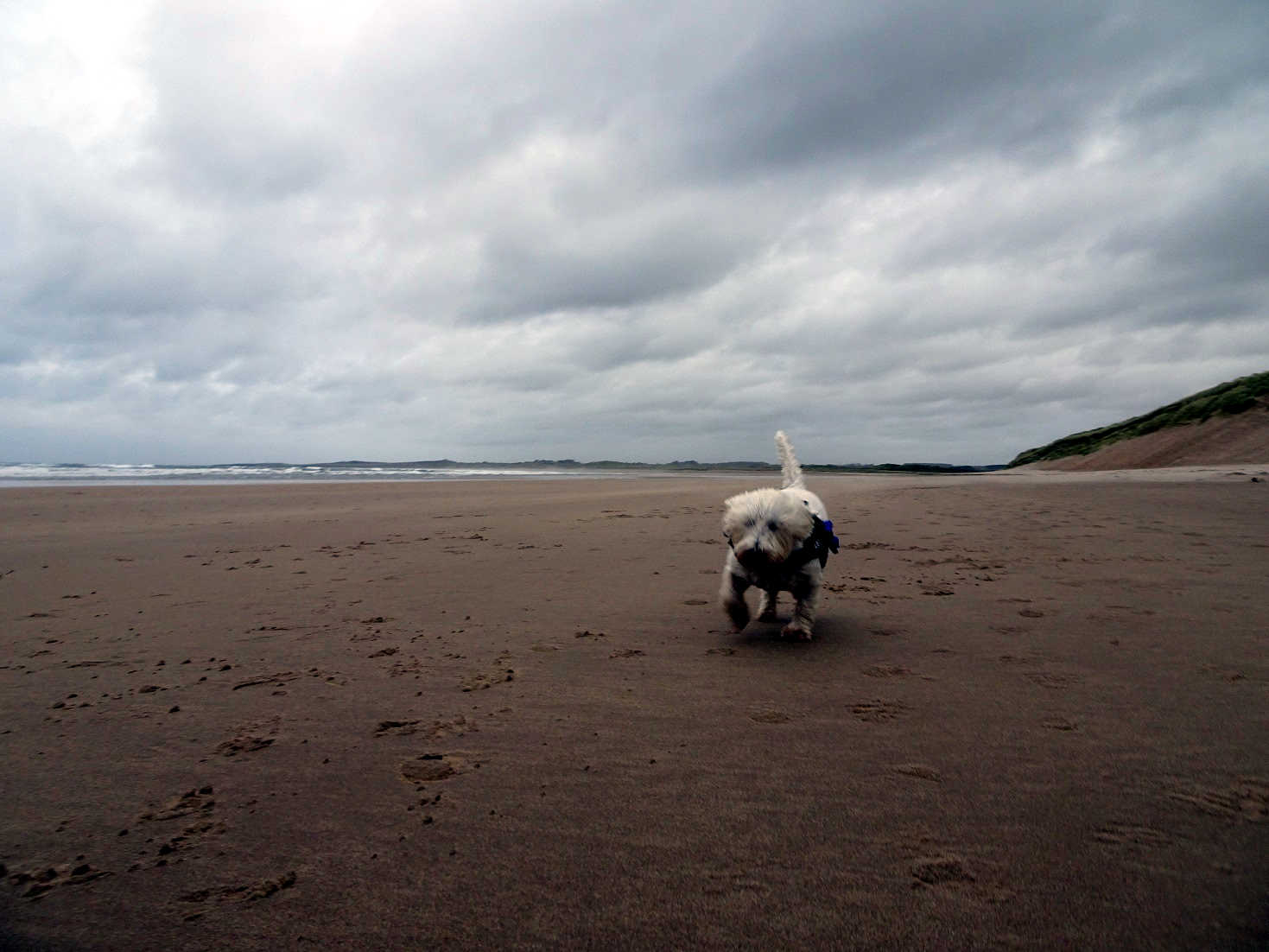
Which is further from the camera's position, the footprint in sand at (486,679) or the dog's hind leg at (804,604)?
the dog's hind leg at (804,604)

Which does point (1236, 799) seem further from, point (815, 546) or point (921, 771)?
point (815, 546)

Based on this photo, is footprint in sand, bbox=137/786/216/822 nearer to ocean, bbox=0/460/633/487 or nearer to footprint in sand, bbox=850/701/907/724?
footprint in sand, bbox=850/701/907/724

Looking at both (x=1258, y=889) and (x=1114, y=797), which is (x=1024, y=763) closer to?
(x=1114, y=797)

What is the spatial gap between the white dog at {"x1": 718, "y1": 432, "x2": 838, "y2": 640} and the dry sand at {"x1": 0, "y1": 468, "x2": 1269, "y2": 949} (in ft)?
0.95

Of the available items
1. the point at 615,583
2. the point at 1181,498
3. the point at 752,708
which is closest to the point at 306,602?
the point at 615,583

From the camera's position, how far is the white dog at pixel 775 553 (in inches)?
206

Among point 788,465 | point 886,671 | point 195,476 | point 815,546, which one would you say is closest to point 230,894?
point 886,671

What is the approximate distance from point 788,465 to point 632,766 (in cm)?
550

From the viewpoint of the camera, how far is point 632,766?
301cm

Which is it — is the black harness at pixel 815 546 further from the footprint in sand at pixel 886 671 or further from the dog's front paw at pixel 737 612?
the footprint in sand at pixel 886 671

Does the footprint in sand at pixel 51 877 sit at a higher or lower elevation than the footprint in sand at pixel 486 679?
lower

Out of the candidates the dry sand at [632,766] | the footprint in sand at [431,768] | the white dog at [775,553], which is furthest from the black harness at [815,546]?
the footprint in sand at [431,768]

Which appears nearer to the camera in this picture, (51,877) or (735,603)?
(51,877)

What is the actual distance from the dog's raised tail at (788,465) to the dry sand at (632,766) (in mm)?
1429
